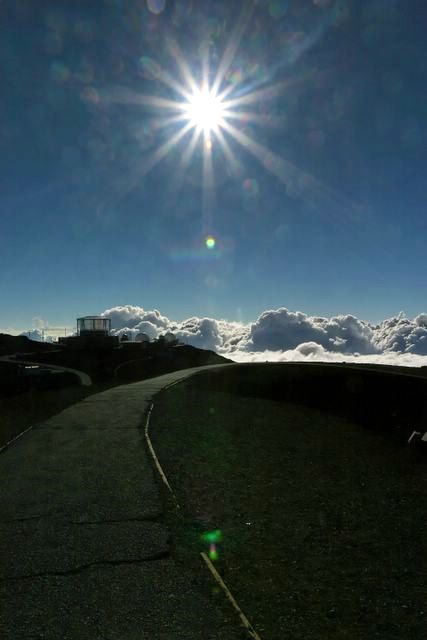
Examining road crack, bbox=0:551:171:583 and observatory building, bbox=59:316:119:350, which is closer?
road crack, bbox=0:551:171:583

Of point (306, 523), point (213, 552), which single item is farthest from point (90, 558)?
point (306, 523)

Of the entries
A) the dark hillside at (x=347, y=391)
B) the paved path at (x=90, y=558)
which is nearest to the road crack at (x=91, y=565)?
the paved path at (x=90, y=558)

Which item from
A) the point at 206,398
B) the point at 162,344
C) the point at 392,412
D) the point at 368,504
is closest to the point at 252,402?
the point at 206,398

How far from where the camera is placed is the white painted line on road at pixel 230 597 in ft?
15.6

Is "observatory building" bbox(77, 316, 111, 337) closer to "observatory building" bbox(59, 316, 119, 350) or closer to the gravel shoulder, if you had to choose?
"observatory building" bbox(59, 316, 119, 350)

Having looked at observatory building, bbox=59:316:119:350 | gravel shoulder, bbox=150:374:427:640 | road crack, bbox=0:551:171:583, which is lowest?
gravel shoulder, bbox=150:374:427:640

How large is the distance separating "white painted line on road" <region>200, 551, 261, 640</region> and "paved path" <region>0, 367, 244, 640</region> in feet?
0.36

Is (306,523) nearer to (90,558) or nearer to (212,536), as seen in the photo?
(212,536)

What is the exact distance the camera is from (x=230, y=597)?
210 inches

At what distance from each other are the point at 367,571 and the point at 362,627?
55.3 inches

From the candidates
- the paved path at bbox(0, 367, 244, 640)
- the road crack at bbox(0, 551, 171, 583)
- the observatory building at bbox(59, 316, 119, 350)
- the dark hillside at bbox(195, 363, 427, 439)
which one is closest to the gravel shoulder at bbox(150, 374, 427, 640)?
the road crack at bbox(0, 551, 171, 583)

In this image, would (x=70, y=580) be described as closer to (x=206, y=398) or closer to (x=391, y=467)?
(x=391, y=467)

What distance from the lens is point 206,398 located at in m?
24.8

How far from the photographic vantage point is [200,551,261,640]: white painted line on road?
475 cm
